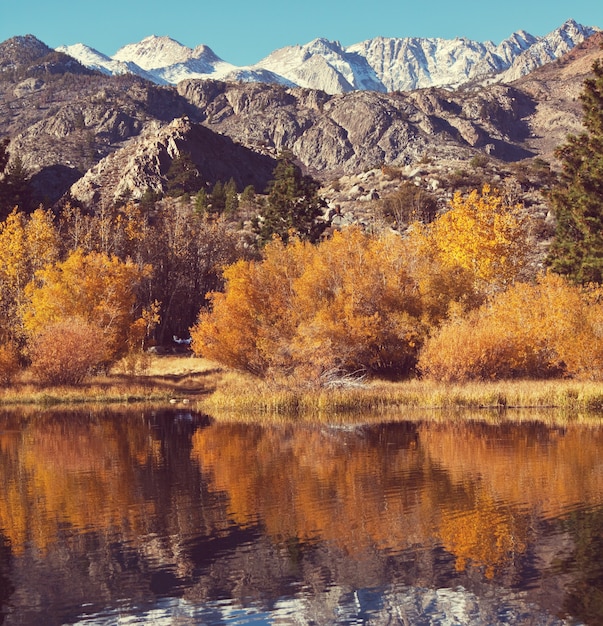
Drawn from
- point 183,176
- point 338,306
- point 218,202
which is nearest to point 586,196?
point 338,306

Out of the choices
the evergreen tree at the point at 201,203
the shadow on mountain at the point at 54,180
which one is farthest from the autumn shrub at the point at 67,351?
the shadow on mountain at the point at 54,180

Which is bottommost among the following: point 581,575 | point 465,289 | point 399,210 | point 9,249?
point 581,575

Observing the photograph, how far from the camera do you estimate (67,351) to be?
56344mm

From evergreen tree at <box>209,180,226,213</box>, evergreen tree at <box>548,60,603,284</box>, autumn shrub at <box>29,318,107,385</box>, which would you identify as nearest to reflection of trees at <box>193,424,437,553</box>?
autumn shrub at <box>29,318,107,385</box>

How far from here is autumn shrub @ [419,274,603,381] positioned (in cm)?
5031

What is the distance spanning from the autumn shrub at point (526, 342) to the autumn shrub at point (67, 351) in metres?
21.5

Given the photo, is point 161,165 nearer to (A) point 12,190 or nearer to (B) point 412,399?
(A) point 12,190

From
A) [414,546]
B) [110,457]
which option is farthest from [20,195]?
[414,546]

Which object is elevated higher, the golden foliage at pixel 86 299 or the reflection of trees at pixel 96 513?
the golden foliage at pixel 86 299

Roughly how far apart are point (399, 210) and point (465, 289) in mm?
47726

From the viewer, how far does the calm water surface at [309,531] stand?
52.7ft

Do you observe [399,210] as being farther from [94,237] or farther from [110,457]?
[110,457]

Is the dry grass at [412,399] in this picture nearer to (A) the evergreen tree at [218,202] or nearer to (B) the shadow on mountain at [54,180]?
(A) the evergreen tree at [218,202]

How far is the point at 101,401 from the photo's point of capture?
54875 millimetres
